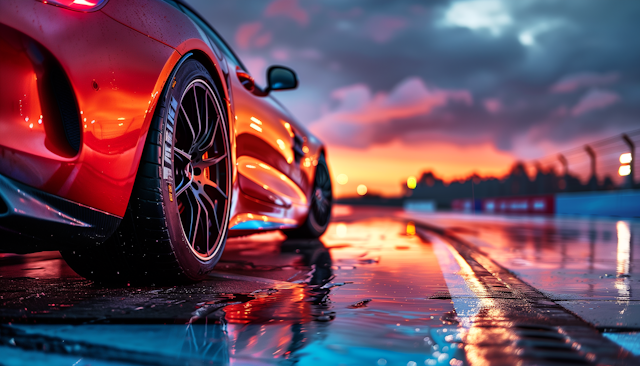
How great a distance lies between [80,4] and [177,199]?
3.43ft

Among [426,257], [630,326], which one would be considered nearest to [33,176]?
[630,326]

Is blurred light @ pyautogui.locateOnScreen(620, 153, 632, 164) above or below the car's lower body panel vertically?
above

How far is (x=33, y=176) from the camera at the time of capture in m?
1.77

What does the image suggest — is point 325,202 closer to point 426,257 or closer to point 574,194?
point 426,257

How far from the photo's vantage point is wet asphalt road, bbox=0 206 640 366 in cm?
149

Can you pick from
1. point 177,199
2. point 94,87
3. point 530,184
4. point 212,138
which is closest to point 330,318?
point 177,199

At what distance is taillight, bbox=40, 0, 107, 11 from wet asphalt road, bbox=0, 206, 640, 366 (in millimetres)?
1092

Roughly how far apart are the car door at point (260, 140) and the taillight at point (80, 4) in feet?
3.37

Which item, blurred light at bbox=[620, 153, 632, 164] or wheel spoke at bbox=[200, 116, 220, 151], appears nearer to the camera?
wheel spoke at bbox=[200, 116, 220, 151]

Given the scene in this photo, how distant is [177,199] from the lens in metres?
2.67

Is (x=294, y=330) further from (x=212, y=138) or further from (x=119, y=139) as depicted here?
(x=212, y=138)

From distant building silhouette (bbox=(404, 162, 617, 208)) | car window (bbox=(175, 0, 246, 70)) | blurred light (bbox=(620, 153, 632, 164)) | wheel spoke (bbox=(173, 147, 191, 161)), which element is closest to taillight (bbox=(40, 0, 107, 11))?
wheel spoke (bbox=(173, 147, 191, 161))

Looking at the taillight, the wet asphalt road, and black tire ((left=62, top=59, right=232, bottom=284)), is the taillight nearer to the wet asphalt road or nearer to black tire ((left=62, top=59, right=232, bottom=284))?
black tire ((left=62, top=59, right=232, bottom=284))

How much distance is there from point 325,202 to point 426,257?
2379mm
